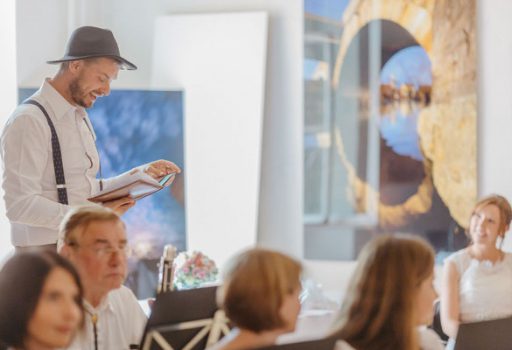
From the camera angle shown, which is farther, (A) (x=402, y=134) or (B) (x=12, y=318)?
(A) (x=402, y=134)

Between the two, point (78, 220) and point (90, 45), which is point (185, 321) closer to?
point (78, 220)

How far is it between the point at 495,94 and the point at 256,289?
14.4 ft

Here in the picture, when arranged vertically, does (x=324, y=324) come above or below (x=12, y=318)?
below

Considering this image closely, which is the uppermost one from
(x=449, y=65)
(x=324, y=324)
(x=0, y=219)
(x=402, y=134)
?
(x=449, y=65)

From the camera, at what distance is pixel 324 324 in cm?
532

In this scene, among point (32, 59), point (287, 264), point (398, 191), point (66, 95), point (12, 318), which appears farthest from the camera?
point (398, 191)

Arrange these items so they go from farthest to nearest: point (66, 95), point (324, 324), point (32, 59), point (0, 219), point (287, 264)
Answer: point (32, 59) < point (0, 219) < point (324, 324) < point (66, 95) < point (287, 264)

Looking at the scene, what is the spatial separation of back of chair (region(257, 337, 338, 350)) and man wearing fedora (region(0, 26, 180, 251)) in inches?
58.7

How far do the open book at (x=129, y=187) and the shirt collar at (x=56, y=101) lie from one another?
32 centimetres

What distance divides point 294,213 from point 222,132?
71 cm

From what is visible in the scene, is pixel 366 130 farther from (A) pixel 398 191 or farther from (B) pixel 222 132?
(B) pixel 222 132

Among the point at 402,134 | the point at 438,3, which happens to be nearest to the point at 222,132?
the point at 402,134

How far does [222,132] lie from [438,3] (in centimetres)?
161

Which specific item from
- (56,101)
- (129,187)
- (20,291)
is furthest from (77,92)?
(20,291)
